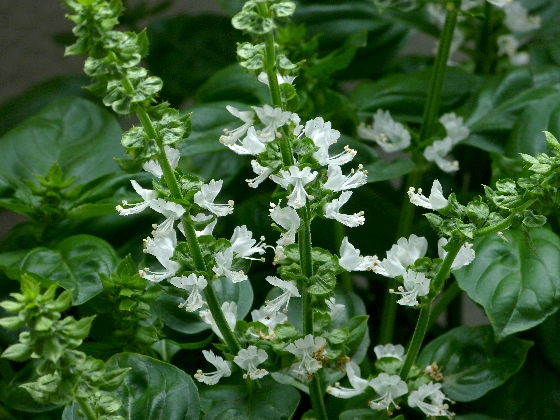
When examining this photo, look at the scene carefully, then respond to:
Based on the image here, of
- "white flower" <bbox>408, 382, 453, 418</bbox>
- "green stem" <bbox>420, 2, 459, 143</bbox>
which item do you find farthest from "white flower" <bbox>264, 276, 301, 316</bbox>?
"green stem" <bbox>420, 2, 459, 143</bbox>

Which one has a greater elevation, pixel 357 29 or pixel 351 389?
pixel 357 29

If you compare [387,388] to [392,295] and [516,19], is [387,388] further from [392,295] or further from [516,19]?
[516,19]

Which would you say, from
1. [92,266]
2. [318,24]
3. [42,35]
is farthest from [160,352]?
[42,35]

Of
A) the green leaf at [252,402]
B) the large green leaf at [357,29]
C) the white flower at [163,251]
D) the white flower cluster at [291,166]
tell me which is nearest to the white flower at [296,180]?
the white flower cluster at [291,166]

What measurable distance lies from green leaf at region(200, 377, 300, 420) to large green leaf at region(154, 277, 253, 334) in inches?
2.3

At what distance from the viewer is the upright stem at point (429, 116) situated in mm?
872

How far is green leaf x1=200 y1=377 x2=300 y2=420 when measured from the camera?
65 centimetres

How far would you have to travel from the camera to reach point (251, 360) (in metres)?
0.62

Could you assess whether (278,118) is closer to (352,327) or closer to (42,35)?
(352,327)

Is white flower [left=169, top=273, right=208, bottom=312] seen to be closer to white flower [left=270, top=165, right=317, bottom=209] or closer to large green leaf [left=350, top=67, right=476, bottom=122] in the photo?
white flower [left=270, top=165, right=317, bottom=209]

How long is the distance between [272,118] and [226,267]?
0.13 metres

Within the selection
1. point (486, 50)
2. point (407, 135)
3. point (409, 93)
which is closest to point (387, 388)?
point (407, 135)

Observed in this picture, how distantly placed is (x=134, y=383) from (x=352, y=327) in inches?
7.3

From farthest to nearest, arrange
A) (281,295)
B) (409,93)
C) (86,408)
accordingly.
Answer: (409,93)
(281,295)
(86,408)
